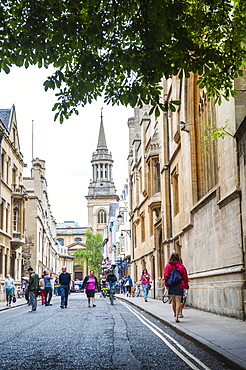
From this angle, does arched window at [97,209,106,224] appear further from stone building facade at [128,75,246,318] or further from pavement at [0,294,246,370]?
pavement at [0,294,246,370]

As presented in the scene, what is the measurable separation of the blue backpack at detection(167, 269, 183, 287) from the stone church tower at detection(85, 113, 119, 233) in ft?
416

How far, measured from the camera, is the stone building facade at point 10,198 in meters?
39.8

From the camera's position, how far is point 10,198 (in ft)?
142

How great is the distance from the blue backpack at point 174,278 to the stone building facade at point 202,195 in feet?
5.04

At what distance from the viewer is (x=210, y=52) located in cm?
850

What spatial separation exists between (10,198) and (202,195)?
25502 mm

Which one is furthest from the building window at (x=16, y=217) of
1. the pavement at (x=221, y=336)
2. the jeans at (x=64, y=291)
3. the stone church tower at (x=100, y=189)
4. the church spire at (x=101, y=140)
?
the church spire at (x=101, y=140)

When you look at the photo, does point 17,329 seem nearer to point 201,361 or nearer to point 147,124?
point 201,361

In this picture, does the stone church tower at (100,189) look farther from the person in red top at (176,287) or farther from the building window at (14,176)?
the person in red top at (176,287)

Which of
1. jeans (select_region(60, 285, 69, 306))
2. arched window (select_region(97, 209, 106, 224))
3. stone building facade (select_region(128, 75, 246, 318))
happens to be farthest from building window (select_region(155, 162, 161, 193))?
arched window (select_region(97, 209, 106, 224))

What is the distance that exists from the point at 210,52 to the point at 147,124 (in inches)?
1259

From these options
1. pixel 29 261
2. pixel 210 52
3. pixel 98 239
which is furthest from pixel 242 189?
pixel 98 239

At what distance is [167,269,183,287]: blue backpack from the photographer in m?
13.5

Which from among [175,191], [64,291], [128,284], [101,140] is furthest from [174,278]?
[101,140]
